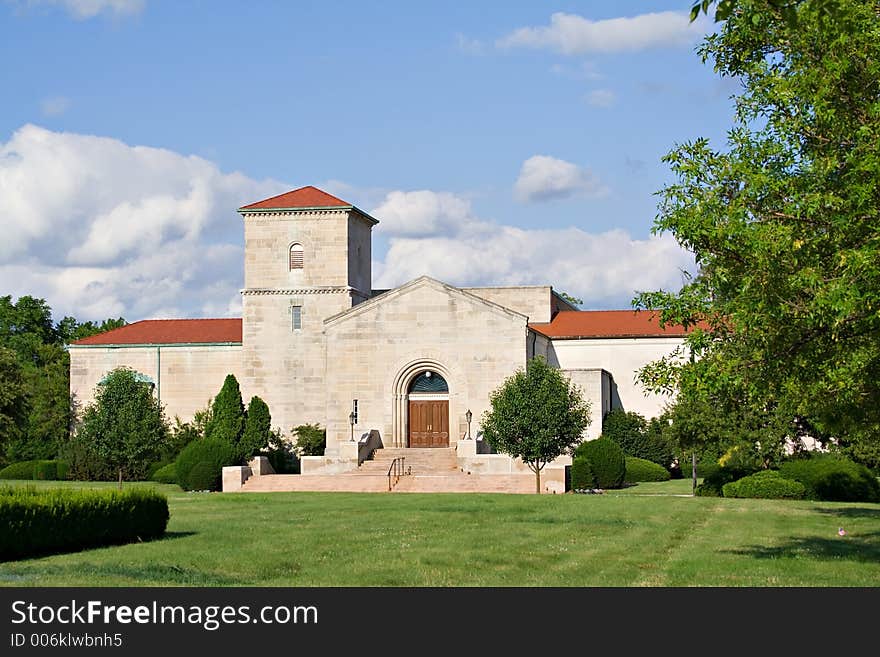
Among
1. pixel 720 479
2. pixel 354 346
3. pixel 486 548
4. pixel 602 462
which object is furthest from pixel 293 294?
pixel 486 548

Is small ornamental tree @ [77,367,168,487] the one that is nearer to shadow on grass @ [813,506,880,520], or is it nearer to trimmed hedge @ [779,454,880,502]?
trimmed hedge @ [779,454,880,502]

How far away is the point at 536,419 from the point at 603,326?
22.4 metres

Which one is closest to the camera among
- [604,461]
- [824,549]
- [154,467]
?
[824,549]

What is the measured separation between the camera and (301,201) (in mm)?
62094

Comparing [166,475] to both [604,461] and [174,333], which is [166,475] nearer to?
[174,333]

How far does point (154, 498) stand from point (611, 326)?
44769mm

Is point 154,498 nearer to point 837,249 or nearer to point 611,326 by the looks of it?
point 837,249

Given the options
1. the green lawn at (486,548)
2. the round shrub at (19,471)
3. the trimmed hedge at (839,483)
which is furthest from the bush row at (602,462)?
the round shrub at (19,471)

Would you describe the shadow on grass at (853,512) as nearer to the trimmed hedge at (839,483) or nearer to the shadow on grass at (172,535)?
the trimmed hedge at (839,483)

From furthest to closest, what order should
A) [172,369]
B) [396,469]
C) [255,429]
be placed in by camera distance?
[172,369] → [255,429] → [396,469]

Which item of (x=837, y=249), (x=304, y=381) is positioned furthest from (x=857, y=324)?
(x=304, y=381)

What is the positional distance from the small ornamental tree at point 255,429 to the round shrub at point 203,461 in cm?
394

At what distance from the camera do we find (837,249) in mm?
16328

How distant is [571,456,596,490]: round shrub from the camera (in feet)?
153
